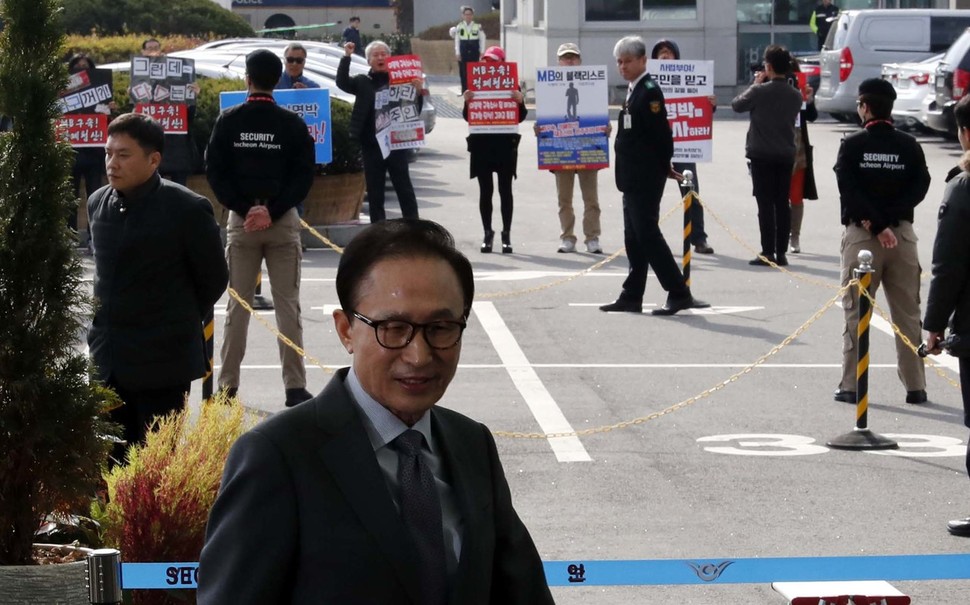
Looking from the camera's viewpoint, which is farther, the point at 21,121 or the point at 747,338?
the point at 747,338

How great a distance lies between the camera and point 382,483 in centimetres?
300

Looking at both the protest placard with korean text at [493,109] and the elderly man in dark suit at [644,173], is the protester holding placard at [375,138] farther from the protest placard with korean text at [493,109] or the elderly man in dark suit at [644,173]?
the elderly man in dark suit at [644,173]

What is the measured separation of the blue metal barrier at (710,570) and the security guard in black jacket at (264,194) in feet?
17.9

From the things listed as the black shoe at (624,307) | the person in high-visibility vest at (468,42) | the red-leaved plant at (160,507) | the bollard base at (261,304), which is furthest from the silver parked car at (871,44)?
the red-leaved plant at (160,507)

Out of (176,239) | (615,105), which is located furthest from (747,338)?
(615,105)

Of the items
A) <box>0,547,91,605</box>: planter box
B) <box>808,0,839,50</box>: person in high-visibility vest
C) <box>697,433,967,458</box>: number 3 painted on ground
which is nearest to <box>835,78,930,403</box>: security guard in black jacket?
<box>697,433,967,458</box>: number 3 painted on ground

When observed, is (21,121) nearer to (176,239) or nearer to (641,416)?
(176,239)

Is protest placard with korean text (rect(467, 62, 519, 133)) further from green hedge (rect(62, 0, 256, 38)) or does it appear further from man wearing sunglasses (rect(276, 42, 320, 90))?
green hedge (rect(62, 0, 256, 38))

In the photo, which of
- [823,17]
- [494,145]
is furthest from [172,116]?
[823,17]

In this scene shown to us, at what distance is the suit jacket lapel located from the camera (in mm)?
2961

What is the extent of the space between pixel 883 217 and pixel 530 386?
2566 millimetres

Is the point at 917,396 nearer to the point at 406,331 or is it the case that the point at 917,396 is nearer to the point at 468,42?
the point at 406,331

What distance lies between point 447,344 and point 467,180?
858 inches

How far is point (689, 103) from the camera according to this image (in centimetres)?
1823
